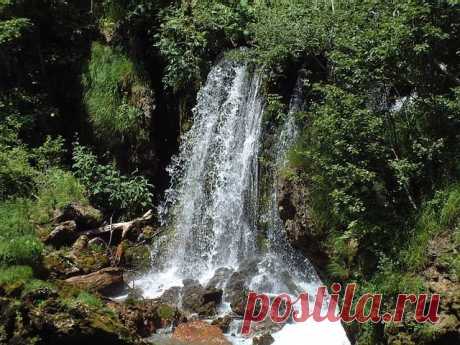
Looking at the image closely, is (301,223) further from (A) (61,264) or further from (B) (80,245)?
(B) (80,245)

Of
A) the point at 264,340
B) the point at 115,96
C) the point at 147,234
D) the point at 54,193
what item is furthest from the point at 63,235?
the point at 264,340

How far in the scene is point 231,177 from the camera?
10.9m

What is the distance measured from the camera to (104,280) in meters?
9.55

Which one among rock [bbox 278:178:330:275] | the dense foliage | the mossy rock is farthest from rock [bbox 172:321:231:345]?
the mossy rock

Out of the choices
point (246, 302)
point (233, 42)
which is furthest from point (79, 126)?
point (246, 302)

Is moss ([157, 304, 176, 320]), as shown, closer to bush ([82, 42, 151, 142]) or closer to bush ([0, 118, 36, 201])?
bush ([0, 118, 36, 201])

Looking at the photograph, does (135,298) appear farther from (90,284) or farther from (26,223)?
(26,223)

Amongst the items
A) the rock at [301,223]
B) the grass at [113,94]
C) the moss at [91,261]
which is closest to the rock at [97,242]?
the moss at [91,261]

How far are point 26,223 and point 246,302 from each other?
3720 millimetres

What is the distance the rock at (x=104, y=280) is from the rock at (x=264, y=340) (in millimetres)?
2974

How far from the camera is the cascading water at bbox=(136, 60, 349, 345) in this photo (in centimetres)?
960

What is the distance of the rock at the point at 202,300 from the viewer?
8.70 metres

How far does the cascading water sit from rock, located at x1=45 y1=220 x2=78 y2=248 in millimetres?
1502

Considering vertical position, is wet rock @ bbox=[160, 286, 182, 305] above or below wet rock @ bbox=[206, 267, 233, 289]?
below
